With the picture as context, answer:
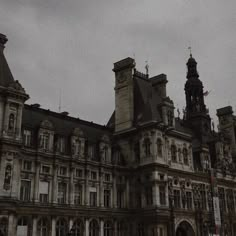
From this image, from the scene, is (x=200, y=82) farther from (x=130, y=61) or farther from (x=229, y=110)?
(x=130, y=61)

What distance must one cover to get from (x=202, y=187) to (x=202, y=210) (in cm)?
448

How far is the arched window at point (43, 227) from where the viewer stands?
4798 cm

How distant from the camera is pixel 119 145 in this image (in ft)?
218

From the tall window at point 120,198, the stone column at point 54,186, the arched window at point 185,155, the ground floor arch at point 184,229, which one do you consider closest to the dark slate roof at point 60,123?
the stone column at point 54,186

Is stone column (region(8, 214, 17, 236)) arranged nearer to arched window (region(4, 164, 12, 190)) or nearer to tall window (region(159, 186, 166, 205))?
arched window (region(4, 164, 12, 190))

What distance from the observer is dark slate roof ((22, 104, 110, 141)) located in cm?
5281

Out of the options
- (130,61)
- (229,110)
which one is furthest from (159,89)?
(229,110)

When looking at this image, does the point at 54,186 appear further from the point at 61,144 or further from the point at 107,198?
the point at 107,198

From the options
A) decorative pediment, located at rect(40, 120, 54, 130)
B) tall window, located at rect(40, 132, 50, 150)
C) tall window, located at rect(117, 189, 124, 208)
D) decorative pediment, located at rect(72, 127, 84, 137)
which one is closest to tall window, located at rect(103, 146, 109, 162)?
tall window, located at rect(117, 189, 124, 208)

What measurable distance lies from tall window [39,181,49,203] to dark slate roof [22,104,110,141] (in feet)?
24.4

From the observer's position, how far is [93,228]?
54.3 meters

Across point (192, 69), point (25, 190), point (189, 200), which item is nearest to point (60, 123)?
point (25, 190)

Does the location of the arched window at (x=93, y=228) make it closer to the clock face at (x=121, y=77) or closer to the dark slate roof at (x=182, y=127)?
the dark slate roof at (x=182, y=127)

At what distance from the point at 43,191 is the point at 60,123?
11.6 meters
